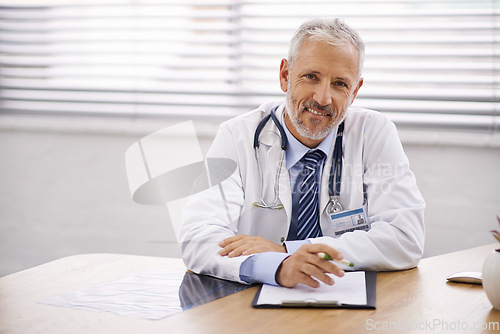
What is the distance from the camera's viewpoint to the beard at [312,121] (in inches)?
79.1

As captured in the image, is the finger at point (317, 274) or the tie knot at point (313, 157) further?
the tie knot at point (313, 157)

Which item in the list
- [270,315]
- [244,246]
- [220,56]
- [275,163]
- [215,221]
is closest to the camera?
[270,315]

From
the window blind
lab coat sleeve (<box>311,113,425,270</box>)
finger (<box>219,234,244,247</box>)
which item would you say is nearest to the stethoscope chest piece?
lab coat sleeve (<box>311,113,425,270</box>)

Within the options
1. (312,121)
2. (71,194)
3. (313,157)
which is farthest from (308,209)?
(71,194)

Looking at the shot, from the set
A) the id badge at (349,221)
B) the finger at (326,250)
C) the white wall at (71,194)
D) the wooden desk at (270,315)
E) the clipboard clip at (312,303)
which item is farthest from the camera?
the white wall at (71,194)

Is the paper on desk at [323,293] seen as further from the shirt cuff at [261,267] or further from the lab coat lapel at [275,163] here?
the lab coat lapel at [275,163]

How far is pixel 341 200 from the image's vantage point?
6.65 ft

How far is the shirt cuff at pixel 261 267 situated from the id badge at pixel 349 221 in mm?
378

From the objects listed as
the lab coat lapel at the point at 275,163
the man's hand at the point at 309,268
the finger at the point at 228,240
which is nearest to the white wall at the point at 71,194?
the lab coat lapel at the point at 275,163

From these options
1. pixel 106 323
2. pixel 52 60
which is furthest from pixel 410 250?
pixel 52 60

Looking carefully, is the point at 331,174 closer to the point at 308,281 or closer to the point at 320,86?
the point at 320,86

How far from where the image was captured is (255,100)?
3.22 metres

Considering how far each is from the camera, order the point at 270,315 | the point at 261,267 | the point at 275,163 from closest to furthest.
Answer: the point at 270,315 → the point at 261,267 → the point at 275,163

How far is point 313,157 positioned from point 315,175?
0.25ft
